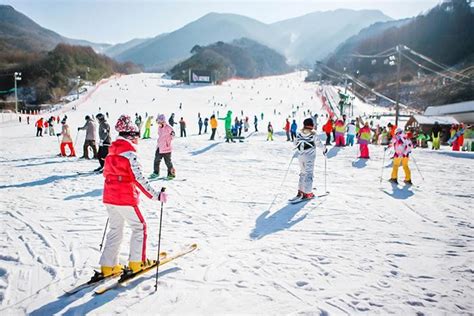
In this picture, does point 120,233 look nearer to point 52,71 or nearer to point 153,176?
point 153,176

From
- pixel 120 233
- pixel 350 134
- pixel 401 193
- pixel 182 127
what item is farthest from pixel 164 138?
pixel 182 127

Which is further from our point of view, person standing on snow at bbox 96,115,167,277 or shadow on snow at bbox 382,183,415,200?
shadow on snow at bbox 382,183,415,200

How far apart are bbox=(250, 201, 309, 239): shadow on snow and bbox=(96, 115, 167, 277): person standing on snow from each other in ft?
6.79

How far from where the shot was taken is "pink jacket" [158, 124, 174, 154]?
8.81 meters

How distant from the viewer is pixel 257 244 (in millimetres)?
4969

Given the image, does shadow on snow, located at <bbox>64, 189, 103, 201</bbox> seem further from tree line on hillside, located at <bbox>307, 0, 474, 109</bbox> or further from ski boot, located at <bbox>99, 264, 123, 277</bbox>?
tree line on hillside, located at <bbox>307, 0, 474, 109</bbox>

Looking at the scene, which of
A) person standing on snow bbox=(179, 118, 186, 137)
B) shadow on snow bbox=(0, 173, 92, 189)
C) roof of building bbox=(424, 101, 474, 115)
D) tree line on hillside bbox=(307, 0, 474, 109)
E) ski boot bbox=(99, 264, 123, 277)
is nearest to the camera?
ski boot bbox=(99, 264, 123, 277)

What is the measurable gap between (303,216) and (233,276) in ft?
8.70

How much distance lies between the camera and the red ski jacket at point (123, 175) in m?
3.59

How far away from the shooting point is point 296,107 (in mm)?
48938

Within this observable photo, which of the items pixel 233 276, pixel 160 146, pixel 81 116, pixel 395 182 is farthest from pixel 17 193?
pixel 81 116

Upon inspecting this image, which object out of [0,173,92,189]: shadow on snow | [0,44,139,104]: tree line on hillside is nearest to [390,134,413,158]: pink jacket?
[0,173,92,189]: shadow on snow

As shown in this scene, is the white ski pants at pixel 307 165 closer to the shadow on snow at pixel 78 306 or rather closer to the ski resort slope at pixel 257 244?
the ski resort slope at pixel 257 244

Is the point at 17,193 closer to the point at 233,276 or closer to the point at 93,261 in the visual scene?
the point at 93,261
